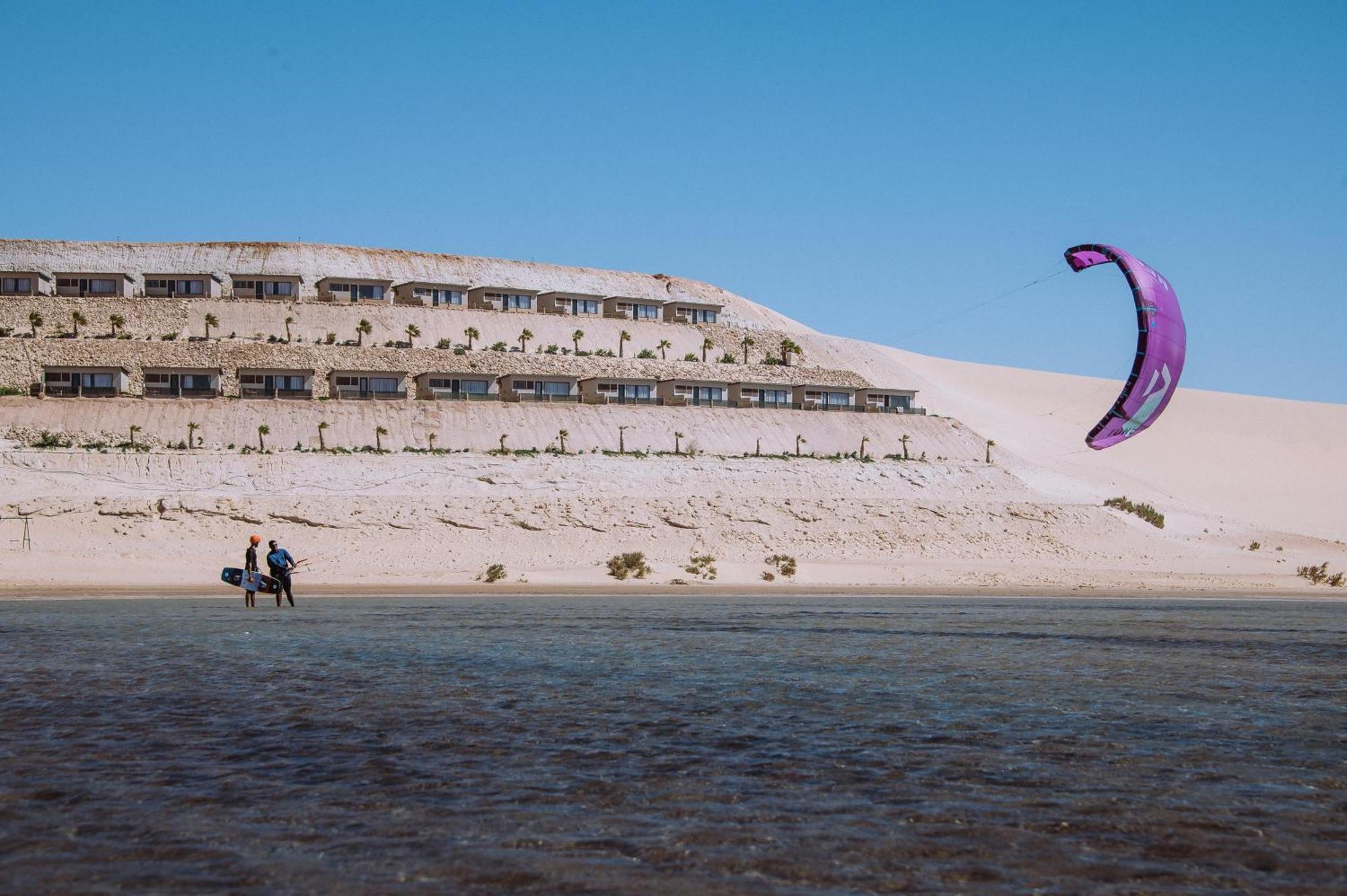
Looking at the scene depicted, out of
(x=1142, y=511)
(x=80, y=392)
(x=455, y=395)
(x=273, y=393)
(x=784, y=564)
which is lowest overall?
(x=784, y=564)

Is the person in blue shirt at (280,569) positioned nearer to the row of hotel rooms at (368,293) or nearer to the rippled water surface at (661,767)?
the rippled water surface at (661,767)

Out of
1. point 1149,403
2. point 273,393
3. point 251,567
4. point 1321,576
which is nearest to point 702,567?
point 1149,403

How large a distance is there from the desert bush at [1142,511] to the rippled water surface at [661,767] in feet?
146

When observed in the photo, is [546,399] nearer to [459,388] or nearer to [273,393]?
[459,388]

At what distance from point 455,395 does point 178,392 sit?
55.3 ft

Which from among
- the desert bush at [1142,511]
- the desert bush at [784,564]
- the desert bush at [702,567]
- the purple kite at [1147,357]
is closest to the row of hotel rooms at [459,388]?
the desert bush at [1142,511]

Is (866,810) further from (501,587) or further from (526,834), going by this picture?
(501,587)

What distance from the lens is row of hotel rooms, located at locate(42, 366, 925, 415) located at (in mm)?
74188

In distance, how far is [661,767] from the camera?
448 inches

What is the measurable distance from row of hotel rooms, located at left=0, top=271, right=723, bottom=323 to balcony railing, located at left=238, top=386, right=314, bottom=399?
19193 mm

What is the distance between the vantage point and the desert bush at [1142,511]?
65.1 metres

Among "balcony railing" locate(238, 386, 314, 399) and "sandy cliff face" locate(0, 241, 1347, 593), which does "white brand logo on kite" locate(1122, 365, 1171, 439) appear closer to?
"sandy cliff face" locate(0, 241, 1347, 593)

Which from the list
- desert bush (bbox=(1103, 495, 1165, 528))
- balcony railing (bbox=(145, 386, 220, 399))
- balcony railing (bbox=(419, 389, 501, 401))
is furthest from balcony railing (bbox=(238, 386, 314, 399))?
desert bush (bbox=(1103, 495, 1165, 528))

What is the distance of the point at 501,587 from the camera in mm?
40281
